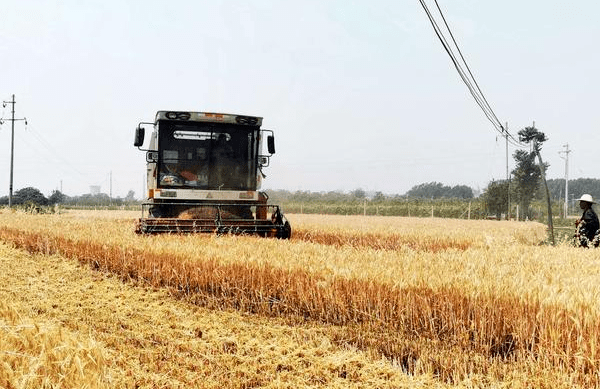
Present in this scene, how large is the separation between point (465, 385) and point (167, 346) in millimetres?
2504

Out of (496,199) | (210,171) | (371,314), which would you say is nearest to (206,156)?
(210,171)

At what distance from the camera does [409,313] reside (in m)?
4.73

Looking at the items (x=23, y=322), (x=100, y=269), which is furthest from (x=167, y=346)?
(x=100, y=269)

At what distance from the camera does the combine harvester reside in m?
10.5

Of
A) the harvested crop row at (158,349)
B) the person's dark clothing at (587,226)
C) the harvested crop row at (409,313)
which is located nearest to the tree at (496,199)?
the person's dark clothing at (587,226)

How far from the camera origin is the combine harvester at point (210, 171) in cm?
1046

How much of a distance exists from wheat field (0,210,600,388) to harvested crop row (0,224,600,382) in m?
0.01

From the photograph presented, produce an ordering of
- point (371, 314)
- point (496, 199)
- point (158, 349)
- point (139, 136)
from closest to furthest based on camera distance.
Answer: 1. point (158, 349)
2. point (371, 314)
3. point (139, 136)
4. point (496, 199)

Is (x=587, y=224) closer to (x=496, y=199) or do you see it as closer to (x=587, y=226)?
(x=587, y=226)

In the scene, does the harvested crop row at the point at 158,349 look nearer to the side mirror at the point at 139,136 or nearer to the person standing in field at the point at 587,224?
the side mirror at the point at 139,136

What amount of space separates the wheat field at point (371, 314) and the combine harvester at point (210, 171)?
290cm

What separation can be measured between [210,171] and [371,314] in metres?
6.63

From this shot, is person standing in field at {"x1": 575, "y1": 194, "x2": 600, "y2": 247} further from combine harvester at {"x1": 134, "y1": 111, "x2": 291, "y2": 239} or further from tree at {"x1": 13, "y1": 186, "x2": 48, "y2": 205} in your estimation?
tree at {"x1": 13, "y1": 186, "x2": 48, "y2": 205}

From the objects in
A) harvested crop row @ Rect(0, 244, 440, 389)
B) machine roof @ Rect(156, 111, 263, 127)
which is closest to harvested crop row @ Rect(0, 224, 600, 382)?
harvested crop row @ Rect(0, 244, 440, 389)
